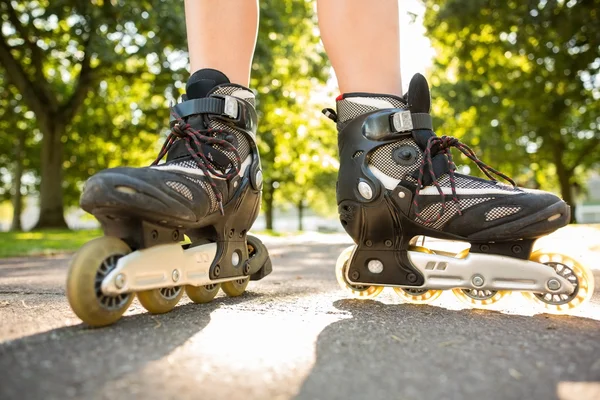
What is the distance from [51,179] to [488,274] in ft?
38.9

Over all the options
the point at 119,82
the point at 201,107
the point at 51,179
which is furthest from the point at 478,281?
the point at 119,82

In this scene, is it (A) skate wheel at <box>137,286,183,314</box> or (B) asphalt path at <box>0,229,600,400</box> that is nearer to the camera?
(B) asphalt path at <box>0,229,600,400</box>

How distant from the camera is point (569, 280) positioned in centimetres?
135

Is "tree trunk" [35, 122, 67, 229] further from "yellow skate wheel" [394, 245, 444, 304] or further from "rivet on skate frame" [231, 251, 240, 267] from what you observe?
"yellow skate wheel" [394, 245, 444, 304]

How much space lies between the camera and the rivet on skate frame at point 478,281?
1397mm

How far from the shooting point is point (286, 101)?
527 inches

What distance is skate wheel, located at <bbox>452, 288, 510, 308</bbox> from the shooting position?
4.70ft

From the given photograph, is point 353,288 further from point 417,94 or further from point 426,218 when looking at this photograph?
point 417,94

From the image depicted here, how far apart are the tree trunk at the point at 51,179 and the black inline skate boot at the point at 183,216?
35.7ft

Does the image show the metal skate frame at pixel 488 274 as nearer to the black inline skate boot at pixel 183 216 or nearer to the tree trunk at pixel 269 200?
the black inline skate boot at pixel 183 216

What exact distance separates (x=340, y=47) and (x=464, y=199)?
0.62m

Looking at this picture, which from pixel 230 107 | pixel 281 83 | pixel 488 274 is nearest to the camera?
pixel 488 274

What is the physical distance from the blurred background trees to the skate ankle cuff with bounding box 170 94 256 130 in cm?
733

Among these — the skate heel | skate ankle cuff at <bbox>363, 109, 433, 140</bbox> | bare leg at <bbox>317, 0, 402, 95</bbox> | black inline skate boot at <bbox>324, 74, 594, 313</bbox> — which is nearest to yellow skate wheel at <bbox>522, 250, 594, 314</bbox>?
black inline skate boot at <bbox>324, 74, 594, 313</bbox>
